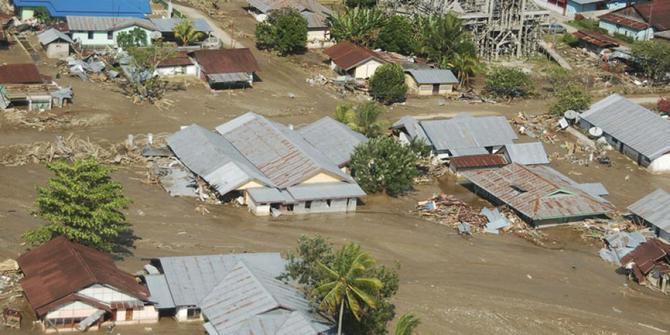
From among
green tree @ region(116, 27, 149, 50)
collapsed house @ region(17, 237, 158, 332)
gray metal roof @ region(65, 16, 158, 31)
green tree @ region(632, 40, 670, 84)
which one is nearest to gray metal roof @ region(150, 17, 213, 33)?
gray metal roof @ region(65, 16, 158, 31)

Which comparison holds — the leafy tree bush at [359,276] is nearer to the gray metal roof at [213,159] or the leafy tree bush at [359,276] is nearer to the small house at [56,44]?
the gray metal roof at [213,159]

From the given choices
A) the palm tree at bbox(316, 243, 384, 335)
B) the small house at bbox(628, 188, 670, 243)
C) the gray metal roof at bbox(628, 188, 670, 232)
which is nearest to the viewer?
the palm tree at bbox(316, 243, 384, 335)

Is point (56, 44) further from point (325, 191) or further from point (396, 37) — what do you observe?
point (325, 191)

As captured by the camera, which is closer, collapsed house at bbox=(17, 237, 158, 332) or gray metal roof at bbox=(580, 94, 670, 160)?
collapsed house at bbox=(17, 237, 158, 332)

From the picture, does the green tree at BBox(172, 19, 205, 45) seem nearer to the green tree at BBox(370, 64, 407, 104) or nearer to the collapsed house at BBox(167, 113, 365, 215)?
the green tree at BBox(370, 64, 407, 104)

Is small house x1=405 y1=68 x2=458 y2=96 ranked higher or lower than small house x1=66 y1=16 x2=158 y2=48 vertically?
lower
